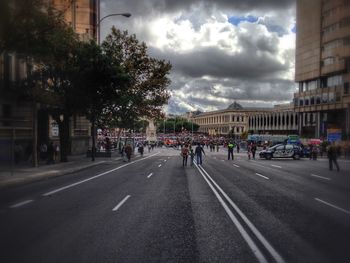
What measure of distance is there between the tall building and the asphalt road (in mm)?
57227

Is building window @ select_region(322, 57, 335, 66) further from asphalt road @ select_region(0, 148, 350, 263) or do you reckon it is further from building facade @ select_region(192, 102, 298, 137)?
asphalt road @ select_region(0, 148, 350, 263)

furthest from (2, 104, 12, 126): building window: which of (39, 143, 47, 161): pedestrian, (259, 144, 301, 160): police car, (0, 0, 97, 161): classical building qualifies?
(259, 144, 301, 160): police car

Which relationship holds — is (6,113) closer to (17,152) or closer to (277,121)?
(17,152)

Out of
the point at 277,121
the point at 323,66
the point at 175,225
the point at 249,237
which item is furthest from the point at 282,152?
the point at 277,121

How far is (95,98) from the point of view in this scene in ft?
114

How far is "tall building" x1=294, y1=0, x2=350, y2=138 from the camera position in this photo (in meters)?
72.7

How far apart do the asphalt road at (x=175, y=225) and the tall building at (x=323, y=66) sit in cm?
5723

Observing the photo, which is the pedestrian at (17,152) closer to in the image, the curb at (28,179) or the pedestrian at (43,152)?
the pedestrian at (43,152)

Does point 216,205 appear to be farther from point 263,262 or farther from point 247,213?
point 263,262

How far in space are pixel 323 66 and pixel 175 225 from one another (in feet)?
253

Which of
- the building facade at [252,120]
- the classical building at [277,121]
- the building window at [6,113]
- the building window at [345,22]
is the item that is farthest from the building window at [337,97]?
the building window at [6,113]

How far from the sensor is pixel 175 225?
9453 mm

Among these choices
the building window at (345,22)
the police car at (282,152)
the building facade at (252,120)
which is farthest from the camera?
the building facade at (252,120)

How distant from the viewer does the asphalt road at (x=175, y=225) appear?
7.03 meters
